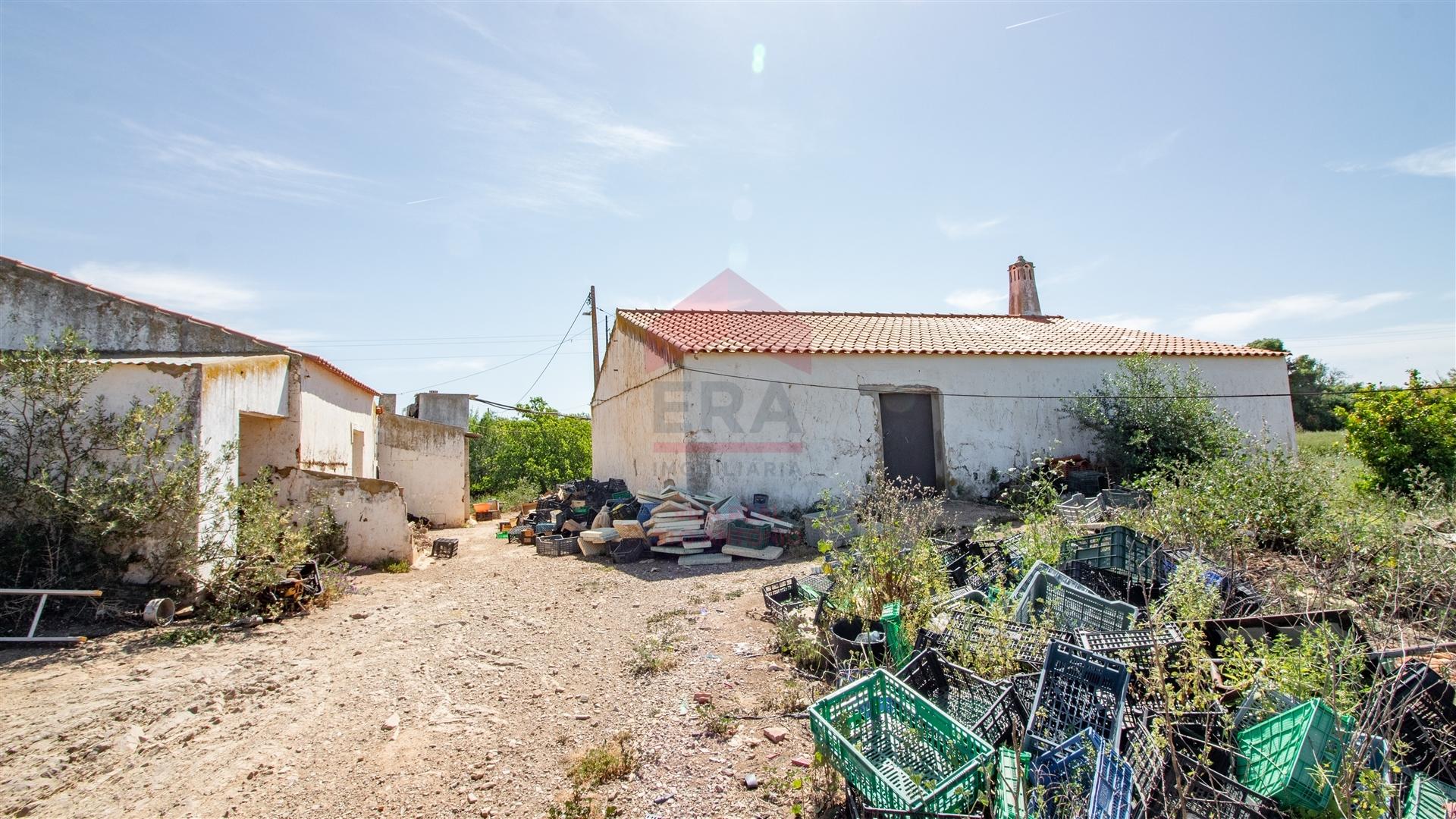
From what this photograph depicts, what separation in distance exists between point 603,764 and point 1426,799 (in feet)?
12.2

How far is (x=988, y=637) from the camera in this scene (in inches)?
156

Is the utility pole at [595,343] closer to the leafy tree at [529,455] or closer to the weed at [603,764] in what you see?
the leafy tree at [529,455]

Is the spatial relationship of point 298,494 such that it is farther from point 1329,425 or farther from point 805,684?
point 1329,425

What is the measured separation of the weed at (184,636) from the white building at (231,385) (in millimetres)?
1131

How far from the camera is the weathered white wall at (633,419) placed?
11.7 meters

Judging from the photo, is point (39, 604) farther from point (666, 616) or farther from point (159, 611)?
point (666, 616)

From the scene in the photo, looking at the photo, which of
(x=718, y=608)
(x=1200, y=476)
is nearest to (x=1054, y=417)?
(x=1200, y=476)

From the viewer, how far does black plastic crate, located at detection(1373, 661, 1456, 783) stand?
2.87 metres

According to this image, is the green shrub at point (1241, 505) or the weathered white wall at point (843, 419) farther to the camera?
the weathered white wall at point (843, 419)

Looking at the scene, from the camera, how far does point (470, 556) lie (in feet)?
35.9

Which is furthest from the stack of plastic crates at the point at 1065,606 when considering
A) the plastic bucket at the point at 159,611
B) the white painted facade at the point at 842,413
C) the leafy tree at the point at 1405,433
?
the leafy tree at the point at 1405,433

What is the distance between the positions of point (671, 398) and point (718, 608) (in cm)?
543

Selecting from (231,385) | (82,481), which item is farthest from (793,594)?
(231,385)
